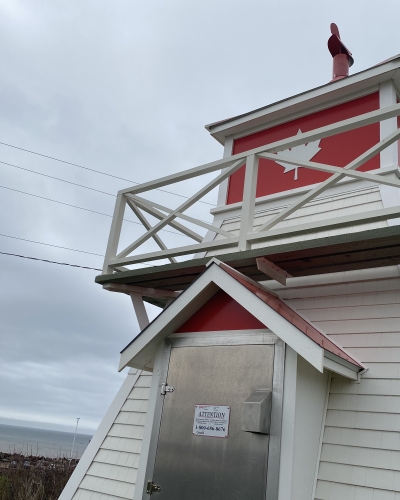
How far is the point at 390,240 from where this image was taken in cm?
415

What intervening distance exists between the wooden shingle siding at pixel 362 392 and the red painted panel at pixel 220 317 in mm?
857

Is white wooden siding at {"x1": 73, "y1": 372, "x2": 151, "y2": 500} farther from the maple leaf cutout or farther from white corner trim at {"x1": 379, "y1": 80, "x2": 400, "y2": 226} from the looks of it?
white corner trim at {"x1": 379, "y1": 80, "x2": 400, "y2": 226}

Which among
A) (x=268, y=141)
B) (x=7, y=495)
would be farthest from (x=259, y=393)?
(x=7, y=495)

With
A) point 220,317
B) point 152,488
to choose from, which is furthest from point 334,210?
point 152,488

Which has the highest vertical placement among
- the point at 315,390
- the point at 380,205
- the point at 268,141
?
the point at 268,141

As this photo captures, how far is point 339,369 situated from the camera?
13.1 ft

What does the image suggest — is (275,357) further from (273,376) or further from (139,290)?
(139,290)

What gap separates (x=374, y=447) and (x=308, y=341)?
39.3 inches

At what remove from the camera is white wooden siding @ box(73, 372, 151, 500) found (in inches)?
206

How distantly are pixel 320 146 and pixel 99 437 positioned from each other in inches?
183

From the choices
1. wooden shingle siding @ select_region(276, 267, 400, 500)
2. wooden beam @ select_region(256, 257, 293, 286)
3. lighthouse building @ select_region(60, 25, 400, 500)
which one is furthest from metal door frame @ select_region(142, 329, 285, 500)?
wooden beam @ select_region(256, 257, 293, 286)

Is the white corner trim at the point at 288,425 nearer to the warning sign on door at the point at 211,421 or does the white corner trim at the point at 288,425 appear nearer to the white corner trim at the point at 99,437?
the warning sign on door at the point at 211,421

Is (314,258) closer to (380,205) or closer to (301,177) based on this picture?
(380,205)

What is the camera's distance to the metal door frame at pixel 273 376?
3746 mm
